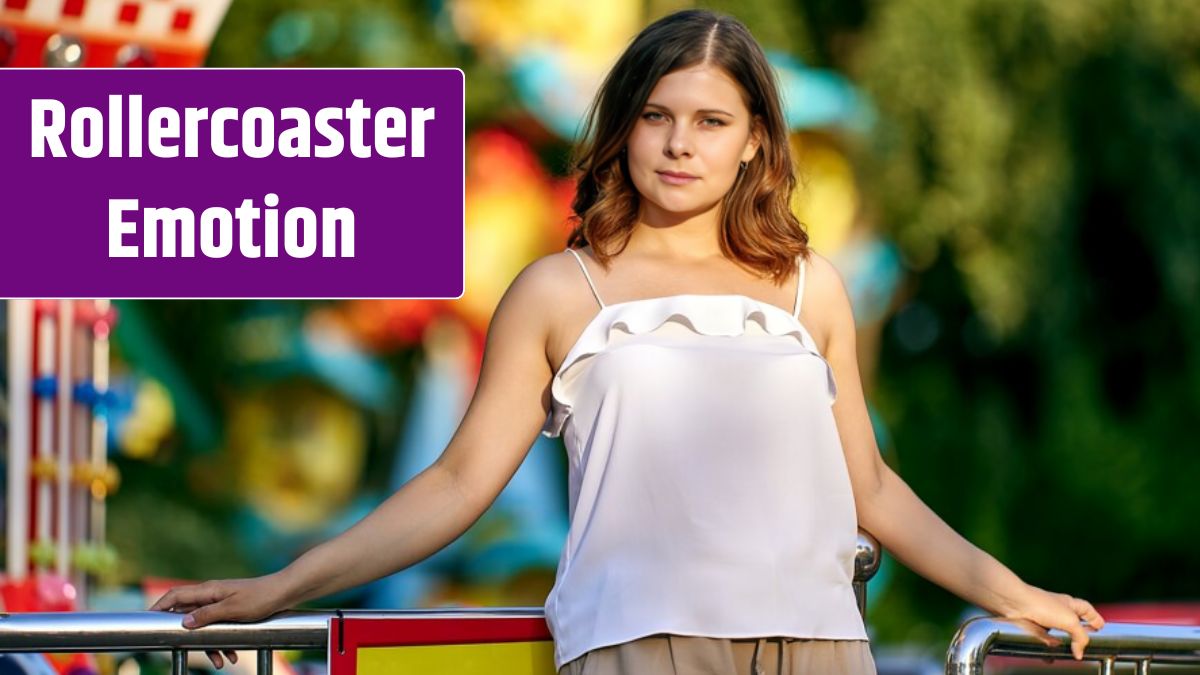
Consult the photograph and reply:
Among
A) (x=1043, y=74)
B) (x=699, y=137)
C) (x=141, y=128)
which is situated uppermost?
(x=1043, y=74)

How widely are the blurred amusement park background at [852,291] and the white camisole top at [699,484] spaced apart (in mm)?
7437

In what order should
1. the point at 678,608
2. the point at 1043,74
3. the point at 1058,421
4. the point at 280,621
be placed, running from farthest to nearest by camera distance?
the point at 1058,421, the point at 1043,74, the point at 280,621, the point at 678,608

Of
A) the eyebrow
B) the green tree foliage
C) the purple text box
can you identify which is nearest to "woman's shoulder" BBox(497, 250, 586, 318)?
the eyebrow

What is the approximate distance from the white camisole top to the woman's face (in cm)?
14

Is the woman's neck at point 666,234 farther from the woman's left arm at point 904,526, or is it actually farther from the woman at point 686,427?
the woman's left arm at point 904,526

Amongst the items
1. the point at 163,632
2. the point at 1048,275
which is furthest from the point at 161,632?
the point at 1048,275

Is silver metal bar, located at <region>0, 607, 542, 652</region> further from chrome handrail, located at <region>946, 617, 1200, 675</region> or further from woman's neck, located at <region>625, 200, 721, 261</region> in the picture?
chrome handrail, located at <region>946, 617, 1200, 675</region>

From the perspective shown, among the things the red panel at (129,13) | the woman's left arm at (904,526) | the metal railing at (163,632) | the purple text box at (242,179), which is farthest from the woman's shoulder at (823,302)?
the red panel at (129,13)

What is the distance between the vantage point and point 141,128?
386 cm

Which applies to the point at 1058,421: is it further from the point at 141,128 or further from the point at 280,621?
the point at 280,621

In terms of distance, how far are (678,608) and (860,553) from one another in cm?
39

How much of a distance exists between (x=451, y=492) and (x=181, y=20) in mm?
2458

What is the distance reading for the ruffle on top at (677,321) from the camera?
7.40 ft

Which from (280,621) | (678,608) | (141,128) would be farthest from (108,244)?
(678,608)
